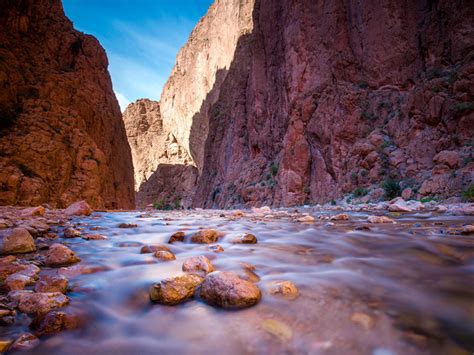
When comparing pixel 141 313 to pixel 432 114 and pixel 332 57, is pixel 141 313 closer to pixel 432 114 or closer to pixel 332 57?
pixel 432 114

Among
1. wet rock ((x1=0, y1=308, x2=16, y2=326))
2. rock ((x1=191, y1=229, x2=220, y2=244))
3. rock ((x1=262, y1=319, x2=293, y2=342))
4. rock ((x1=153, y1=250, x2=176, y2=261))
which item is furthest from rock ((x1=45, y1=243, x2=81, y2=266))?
rock ((x1=262, y1=319, x2=293, y2=342))

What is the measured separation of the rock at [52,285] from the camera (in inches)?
70.0

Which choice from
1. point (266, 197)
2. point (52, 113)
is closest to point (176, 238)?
point (52, 113)

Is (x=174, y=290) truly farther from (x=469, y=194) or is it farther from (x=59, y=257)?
(x=469, y=194)

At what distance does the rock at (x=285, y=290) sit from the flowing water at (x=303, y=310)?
43 mm

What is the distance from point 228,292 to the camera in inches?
64.7

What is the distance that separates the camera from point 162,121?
6425cm

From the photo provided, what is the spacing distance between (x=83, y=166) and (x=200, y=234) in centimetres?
1580

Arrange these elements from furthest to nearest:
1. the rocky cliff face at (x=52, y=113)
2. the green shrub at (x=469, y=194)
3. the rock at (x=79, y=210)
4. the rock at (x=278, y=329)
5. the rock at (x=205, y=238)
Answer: the rocky cliff face at (x=52, y=113), the rock at (x=79, y=210), the green shrub at (x=469, y=194), the rock at (x=205, y=238), the rock at (x=278, y=329)

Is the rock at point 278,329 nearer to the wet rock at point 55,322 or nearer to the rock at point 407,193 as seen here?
the wet rock at point 55,322

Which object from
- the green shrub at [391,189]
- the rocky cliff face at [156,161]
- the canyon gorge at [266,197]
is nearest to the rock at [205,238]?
the canyon gorge at [266,197]

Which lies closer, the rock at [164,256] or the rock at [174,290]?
the rock at [174,290]

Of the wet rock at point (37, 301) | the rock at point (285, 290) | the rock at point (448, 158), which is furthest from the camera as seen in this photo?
the rock at point (448, 158)

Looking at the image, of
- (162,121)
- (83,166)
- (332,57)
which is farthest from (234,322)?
(162,121)
